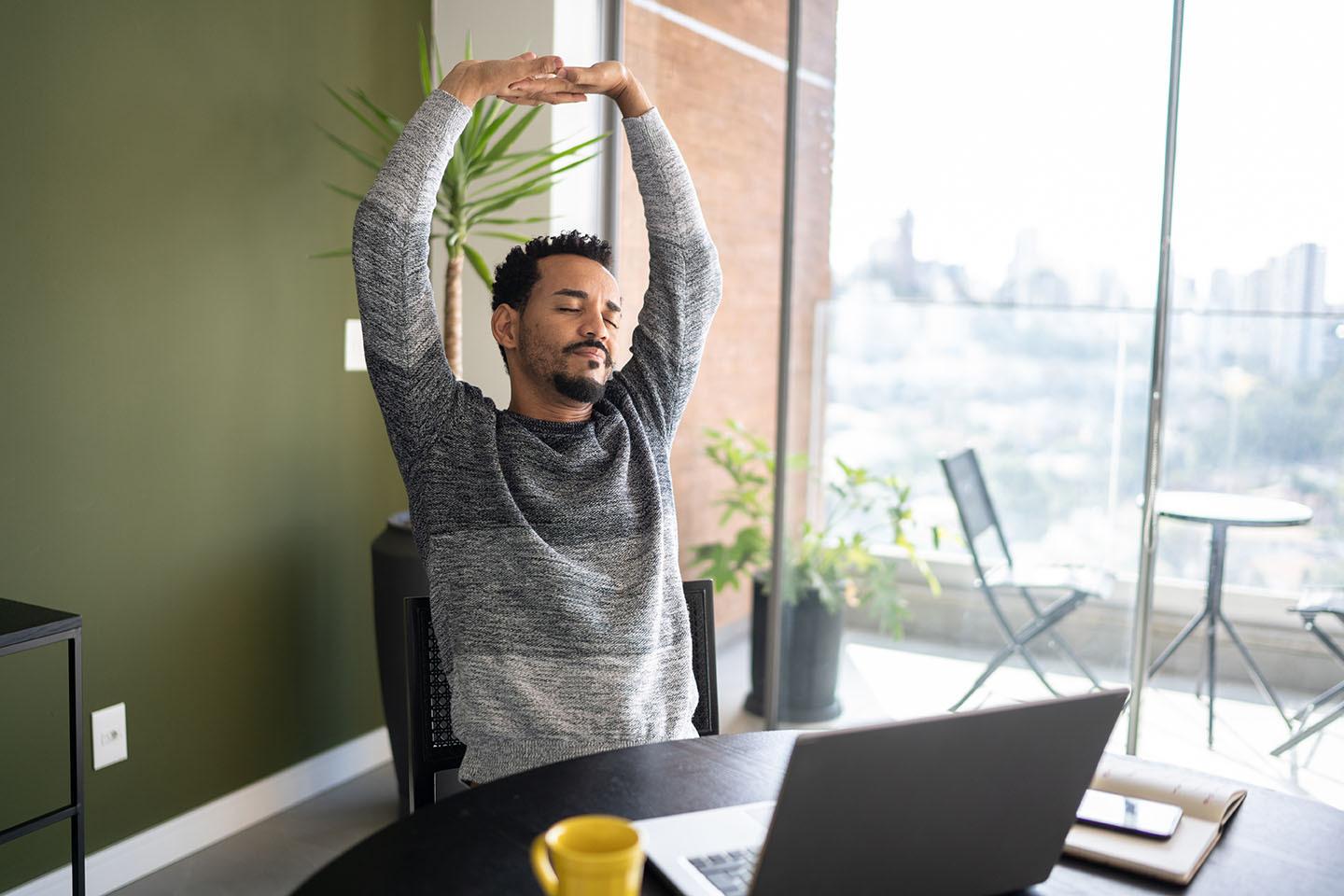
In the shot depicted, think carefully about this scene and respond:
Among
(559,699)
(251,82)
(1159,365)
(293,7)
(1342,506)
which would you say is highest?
(293,7)

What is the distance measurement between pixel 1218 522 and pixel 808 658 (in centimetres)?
120

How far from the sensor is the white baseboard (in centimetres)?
259

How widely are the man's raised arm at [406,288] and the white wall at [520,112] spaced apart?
1.57m

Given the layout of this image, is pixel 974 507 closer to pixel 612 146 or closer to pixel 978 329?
pixel 978 329

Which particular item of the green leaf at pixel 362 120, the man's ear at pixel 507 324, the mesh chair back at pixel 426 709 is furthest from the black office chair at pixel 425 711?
the green leaf at pixel 362 120

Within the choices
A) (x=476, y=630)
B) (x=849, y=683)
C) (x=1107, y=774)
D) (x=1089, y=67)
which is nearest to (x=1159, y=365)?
(x=1089, y=67)

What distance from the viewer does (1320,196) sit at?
265 centimetres

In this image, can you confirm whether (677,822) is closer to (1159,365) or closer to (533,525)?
(533,525)

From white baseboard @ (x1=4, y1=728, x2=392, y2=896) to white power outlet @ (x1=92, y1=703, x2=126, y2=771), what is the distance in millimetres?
161

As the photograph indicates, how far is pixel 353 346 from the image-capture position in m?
3.20

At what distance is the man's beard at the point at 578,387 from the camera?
1.76 metres

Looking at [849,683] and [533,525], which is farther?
[849,683]

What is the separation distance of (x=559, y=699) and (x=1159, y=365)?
6.26 ft

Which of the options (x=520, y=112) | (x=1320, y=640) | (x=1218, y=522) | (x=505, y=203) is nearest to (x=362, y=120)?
(x=505, y=203)
